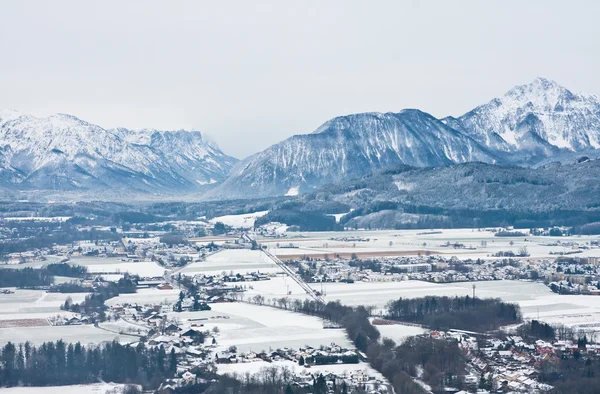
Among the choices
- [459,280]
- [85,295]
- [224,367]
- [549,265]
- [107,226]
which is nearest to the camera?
[224,367]

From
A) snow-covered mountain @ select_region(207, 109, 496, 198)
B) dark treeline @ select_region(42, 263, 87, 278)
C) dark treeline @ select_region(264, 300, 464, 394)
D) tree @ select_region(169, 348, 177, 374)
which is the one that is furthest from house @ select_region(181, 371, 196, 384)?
snow-covered mountain @ select_region(207, 109, 496, 198)

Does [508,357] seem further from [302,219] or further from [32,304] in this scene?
[302,219]

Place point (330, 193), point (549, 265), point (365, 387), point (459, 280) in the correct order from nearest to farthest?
1. point (365, 387)
2. point (459, 280)
3. point (549, 265)
4. point (330, 193)

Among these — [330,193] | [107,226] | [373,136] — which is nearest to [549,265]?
[107,226]

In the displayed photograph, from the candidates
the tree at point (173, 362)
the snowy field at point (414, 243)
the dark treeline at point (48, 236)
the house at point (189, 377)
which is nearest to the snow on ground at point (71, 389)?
the tree at point (173, 362)

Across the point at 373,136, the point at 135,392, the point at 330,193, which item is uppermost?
the point at 373,136

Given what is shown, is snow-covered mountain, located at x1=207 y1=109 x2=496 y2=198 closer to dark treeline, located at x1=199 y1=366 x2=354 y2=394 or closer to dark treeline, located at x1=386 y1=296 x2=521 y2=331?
dark treeline, located at x1=386 y1=296 x2=521 y2=331

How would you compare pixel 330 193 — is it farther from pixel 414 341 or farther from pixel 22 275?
pixel 414 341
